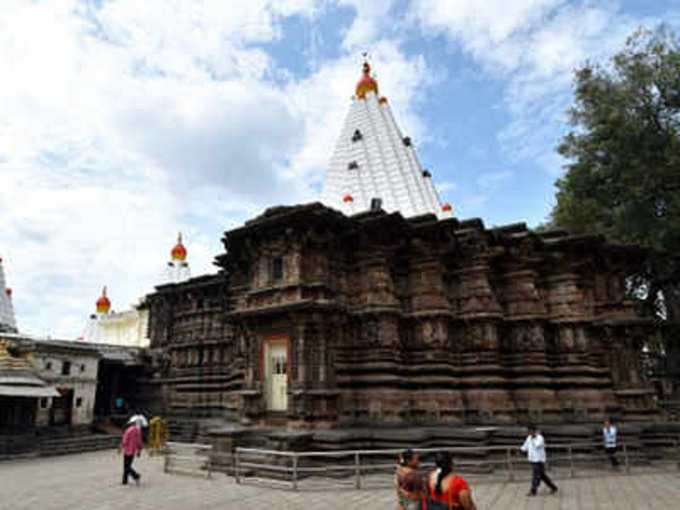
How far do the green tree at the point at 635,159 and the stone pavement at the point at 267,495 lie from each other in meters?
13.6

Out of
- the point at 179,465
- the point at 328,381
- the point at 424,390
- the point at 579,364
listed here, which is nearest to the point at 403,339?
the point at 424,390

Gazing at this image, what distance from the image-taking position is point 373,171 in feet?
112

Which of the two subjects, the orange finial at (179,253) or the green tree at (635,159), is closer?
the green tree at (635,159)

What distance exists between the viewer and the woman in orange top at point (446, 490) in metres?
4.82

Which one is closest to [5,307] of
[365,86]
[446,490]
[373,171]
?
[373,171]

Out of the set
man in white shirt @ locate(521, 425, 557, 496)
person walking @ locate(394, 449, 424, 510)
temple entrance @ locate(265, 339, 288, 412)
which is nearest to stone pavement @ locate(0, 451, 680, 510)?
man in white shirt @ locate(521, 425, 557, 496)

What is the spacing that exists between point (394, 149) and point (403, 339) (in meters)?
22.3

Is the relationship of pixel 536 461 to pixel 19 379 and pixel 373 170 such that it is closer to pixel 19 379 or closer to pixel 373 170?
pixel 19 379

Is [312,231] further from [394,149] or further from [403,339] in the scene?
[394,149]

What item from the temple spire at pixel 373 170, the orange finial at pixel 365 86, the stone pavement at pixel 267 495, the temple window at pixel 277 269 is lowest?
the stone pavement at pixel 267 495

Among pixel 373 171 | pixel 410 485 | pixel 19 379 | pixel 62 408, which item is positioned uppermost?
pixel 373 171

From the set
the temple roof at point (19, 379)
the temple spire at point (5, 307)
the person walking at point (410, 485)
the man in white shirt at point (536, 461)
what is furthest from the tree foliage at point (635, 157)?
the temple spire at point (5, 307)

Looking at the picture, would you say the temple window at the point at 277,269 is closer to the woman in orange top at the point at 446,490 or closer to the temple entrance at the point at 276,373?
the temple entrance at the point at 276,373

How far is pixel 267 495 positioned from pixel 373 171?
1057 inches
